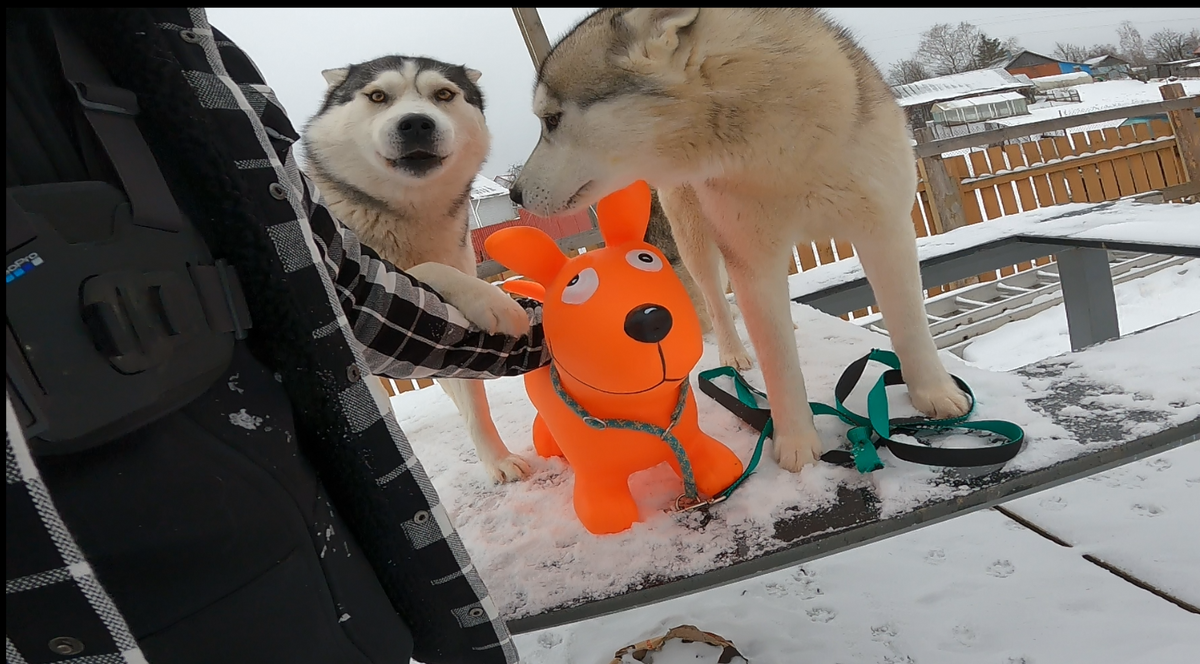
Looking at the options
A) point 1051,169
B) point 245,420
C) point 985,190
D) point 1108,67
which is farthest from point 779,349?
point 1051,169

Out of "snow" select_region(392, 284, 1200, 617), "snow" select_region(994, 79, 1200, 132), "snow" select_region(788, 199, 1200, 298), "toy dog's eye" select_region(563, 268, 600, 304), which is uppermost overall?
"snow" select_region(994, 79, 1200, 132)

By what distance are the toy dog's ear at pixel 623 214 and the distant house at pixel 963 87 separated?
4.03 ft

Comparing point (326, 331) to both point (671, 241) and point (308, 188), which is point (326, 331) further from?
point (671, 241)

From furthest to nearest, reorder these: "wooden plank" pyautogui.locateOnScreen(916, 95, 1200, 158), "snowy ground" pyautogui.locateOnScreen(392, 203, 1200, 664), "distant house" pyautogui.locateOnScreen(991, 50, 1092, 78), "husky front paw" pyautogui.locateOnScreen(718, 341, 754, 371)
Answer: "wooden plank" pyautogui.locateOnScreen(916, 95, 1200, 158)
"distant house" pyautogui.locateOnScreen(991, 50, 1092, 78)
"husky front paw" pyautogui.locateOnScreen(718, 341, 754, 371)
"snowy ground" pyautogui.locateOnScreen(392, 203, 1200, 664)

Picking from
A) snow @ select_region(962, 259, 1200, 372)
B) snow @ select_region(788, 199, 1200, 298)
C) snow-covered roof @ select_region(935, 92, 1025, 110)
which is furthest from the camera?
snow @ select_region(962, 259, 1200, 372)

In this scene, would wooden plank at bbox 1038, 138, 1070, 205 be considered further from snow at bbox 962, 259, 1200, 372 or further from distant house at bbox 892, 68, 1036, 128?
distant house at bbox 892, 68, 1036, 128

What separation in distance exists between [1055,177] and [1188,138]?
77 cm

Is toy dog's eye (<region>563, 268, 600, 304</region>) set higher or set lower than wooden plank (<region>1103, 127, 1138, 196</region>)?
higher

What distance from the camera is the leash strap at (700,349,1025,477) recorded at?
97cm

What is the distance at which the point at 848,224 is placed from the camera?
3.38 ft

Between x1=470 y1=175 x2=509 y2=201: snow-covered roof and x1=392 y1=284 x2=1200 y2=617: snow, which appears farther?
x1=470 y1=175 x2=509 y2=201: snow-covered roof

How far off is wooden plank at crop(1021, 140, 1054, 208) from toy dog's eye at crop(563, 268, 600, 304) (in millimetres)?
4224

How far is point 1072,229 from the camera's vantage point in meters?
2.19

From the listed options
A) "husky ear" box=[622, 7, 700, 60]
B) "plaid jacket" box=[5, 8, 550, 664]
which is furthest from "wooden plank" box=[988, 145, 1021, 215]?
"plaid jacket" box=[5, 8, 550, 664]
